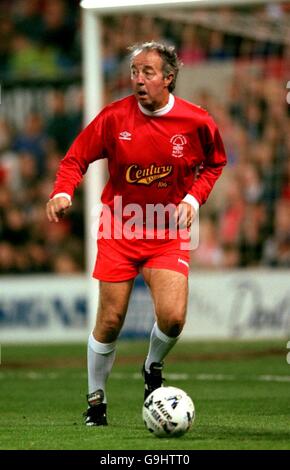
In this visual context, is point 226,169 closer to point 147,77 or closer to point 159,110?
point 159,110

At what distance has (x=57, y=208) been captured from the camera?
753 centimetres

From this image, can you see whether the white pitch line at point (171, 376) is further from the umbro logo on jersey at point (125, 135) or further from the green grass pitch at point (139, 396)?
the umbro logo on jersey at point (125, 135)

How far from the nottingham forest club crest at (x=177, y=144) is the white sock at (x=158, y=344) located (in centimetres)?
118

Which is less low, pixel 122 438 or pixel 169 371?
pixel 122 438

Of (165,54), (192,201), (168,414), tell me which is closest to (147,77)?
(165,54)

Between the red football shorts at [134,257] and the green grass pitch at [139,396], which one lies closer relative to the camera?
the green grass pitch at [139,396]

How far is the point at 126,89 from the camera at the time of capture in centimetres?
1791

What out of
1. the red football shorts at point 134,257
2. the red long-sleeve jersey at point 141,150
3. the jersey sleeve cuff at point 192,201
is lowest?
the red football shorts at point 134,257

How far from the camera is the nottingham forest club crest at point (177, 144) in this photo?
25.9ft

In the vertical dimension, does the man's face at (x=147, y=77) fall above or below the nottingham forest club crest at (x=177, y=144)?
above

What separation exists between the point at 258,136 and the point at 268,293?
2653 millimetres

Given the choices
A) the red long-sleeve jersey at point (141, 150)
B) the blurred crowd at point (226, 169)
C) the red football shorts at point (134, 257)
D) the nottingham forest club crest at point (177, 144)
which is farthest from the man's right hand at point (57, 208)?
the blurred crowd at point (226, 169)

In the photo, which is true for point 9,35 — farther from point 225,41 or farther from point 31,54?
point 225,41

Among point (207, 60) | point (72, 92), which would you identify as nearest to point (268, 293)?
point (207, 60)
